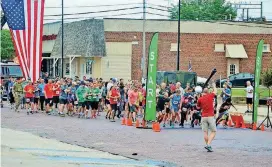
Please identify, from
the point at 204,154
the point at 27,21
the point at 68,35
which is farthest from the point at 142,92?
the point at 68,35

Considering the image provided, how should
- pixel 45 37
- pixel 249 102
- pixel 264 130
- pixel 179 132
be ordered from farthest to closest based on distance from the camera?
pixel 45 37 → pixel 249 102 → pixel 264 130 → pixel 179 132

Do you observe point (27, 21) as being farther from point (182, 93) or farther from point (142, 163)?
point (142, 163)

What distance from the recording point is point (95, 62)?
214 ft

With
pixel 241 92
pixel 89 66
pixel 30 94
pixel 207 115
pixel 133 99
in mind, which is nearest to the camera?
pixel 207 115

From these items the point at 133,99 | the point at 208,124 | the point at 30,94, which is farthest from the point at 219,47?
the point at 208,124

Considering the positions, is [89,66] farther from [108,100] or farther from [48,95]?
[108,100]

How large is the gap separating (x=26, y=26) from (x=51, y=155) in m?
15.0

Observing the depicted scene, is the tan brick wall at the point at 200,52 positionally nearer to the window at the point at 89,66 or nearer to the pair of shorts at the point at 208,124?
the window at the point at 89,66

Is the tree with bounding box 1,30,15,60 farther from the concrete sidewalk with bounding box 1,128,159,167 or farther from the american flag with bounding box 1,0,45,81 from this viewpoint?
the concrete sidewalk with bounding box 1,128,159,167

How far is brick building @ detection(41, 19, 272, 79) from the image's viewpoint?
211 ft

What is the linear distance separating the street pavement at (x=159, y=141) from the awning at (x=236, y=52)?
114ft

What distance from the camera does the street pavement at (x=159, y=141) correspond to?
17469 millimetres

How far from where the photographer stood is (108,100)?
32438 millimetres

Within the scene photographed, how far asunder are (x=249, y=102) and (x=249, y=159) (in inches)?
798
